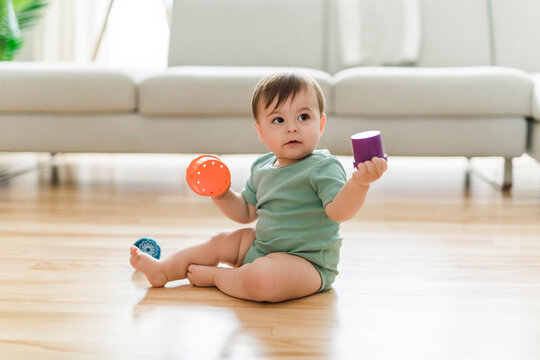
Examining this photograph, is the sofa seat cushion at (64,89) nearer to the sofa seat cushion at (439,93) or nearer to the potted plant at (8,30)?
the potted plant at (8,30)

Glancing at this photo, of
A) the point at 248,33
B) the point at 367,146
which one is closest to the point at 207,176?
the point at 367,146

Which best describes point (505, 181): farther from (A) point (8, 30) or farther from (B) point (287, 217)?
(A) point (8, 30)

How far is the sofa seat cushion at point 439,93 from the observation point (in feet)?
6.70

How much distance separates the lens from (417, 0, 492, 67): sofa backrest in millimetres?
2598

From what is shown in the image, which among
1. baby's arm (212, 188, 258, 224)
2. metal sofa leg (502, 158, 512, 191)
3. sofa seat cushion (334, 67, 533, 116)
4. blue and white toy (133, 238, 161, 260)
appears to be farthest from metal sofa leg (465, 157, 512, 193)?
blue and white toy (133, 238, 161, 260)

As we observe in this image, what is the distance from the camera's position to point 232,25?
2.64 m

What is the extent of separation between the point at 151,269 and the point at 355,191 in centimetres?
43

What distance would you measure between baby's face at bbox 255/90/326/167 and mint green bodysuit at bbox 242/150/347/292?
34 mm

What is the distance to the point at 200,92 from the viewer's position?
2.07 metres

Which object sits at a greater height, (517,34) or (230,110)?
(517,34)

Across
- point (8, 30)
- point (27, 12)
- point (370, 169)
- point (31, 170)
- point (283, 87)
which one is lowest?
point (31, 170)

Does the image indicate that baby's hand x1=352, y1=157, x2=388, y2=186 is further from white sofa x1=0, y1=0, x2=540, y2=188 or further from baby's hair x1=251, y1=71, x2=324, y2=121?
white sofa x1=0, y1=0, x2=540, y2=188

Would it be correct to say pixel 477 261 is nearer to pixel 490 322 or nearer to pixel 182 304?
pixel 490 322

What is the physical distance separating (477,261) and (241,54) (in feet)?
5.04
